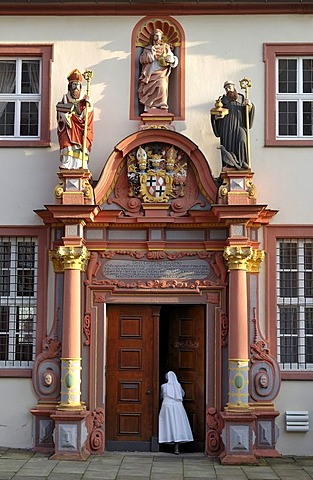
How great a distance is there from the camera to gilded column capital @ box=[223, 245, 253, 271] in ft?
42.2

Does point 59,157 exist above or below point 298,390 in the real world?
above

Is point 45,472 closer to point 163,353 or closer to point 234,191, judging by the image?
point 163,353

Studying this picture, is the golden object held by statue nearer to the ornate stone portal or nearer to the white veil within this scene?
the ornate stone portal

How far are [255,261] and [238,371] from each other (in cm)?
183

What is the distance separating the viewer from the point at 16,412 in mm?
13328

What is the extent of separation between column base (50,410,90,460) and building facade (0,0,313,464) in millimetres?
21

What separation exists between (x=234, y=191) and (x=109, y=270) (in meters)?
2.38

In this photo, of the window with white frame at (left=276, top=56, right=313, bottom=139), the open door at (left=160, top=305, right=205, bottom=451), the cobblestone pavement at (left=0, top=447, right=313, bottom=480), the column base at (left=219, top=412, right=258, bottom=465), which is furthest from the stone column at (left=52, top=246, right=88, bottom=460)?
the window with white frame at (left=276, top=56, right=313, bottom=139)

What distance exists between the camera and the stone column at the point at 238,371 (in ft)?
41.0

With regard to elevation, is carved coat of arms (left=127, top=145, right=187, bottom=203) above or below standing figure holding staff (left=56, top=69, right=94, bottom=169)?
below

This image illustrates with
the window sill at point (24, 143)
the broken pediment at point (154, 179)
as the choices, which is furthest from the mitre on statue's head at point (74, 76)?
the broken pediment at point (154, 179)

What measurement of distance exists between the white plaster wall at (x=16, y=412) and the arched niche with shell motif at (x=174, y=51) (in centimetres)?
478

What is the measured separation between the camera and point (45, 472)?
457 inches

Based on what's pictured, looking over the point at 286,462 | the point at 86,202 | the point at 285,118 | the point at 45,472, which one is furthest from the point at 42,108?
the point at 286,462
